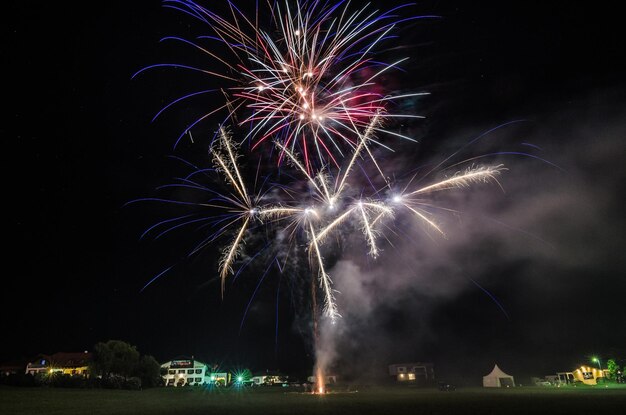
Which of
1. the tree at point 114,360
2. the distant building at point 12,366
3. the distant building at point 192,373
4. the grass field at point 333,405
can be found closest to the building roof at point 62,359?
the distant building at point 12,366

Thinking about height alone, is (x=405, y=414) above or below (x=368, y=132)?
below

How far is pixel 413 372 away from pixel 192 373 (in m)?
52.0

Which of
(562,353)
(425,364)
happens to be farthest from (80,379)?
(562,353)

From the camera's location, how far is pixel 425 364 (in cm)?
6378

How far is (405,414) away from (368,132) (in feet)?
46.4

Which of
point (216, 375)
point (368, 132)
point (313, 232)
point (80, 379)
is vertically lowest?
point (216, 375)

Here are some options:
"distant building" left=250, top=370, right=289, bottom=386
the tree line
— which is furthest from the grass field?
"distant building" left=250, top=370, right=289, bottom=386

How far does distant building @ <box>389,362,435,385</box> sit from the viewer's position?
202ft

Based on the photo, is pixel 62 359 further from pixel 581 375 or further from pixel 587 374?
pixel 587 374

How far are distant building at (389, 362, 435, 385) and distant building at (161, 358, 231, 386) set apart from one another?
39907mm

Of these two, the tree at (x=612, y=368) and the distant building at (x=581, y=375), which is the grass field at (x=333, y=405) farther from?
the tree at (x=612, y=368)

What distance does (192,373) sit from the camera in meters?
89.4

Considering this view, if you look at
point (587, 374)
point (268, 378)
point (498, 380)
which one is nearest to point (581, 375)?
point (587, 374)

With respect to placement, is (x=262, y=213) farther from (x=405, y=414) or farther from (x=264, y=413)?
(x=405, y=414)
